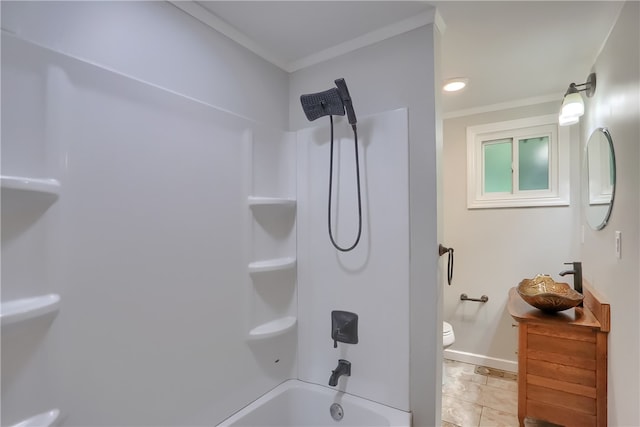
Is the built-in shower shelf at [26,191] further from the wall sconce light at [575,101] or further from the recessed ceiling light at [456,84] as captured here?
the wall sconce light at [575,101]

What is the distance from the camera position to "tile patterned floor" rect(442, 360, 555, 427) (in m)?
2.18

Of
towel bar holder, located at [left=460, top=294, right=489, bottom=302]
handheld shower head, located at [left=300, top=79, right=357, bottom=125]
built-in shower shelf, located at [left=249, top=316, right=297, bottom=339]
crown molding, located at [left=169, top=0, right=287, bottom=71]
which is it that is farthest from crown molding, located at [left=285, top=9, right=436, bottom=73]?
towel bar holder, located at [left=460, top=294, right=489, bottom=302]

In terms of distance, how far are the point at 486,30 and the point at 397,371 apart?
187 cm

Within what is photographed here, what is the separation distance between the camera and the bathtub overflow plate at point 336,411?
5.44 feet

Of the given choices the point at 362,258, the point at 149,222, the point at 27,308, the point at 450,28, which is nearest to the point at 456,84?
the point at 450,28

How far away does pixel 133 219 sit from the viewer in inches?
46.9

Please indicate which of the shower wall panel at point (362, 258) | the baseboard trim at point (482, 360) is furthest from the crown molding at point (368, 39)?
the baseboard trim at point (482, 360)

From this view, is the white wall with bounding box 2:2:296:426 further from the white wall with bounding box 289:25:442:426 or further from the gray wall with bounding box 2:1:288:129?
the white wall with bounding box 289:25:442:426

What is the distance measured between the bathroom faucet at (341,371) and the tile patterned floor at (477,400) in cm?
106

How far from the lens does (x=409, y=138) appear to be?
1552 mm

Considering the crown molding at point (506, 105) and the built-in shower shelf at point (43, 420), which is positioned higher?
the crown molding at point (506, 105)

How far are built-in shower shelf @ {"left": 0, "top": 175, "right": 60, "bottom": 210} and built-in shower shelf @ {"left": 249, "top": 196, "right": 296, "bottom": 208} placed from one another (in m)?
0.83

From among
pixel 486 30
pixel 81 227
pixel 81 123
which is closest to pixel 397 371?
pixel 81 227

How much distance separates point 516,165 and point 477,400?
6.84 feet
